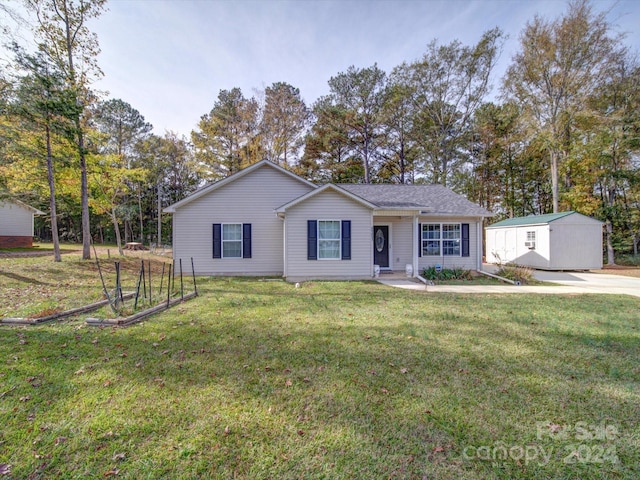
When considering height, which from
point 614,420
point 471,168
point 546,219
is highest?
point 471,168

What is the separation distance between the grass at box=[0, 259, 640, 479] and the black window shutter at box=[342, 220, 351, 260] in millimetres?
5367

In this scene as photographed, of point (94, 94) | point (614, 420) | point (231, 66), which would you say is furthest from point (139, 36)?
point (614, 420)

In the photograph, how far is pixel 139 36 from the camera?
921cm

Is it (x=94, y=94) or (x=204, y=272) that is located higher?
(x=94, y=94)

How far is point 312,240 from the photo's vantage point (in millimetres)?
10688

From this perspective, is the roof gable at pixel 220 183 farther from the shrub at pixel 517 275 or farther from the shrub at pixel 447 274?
the shrub at pixel 517 275

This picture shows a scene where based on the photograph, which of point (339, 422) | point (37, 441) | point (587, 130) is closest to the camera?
point (37, 441)

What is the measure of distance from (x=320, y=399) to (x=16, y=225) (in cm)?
3090

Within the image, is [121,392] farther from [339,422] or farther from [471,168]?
[471,168]

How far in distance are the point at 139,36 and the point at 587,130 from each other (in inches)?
960

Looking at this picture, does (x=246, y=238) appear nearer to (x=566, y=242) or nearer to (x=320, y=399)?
(x=320, y=399)

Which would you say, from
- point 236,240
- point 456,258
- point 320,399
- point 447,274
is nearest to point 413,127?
point 456,258

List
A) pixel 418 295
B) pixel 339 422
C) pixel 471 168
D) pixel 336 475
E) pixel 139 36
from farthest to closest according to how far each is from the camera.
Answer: pixel 471 168 → pixel 139 36 → pixel 418 295 → pixel 339 422 → pixel 336 475

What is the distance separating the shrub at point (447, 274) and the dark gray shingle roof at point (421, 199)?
2.42 m
